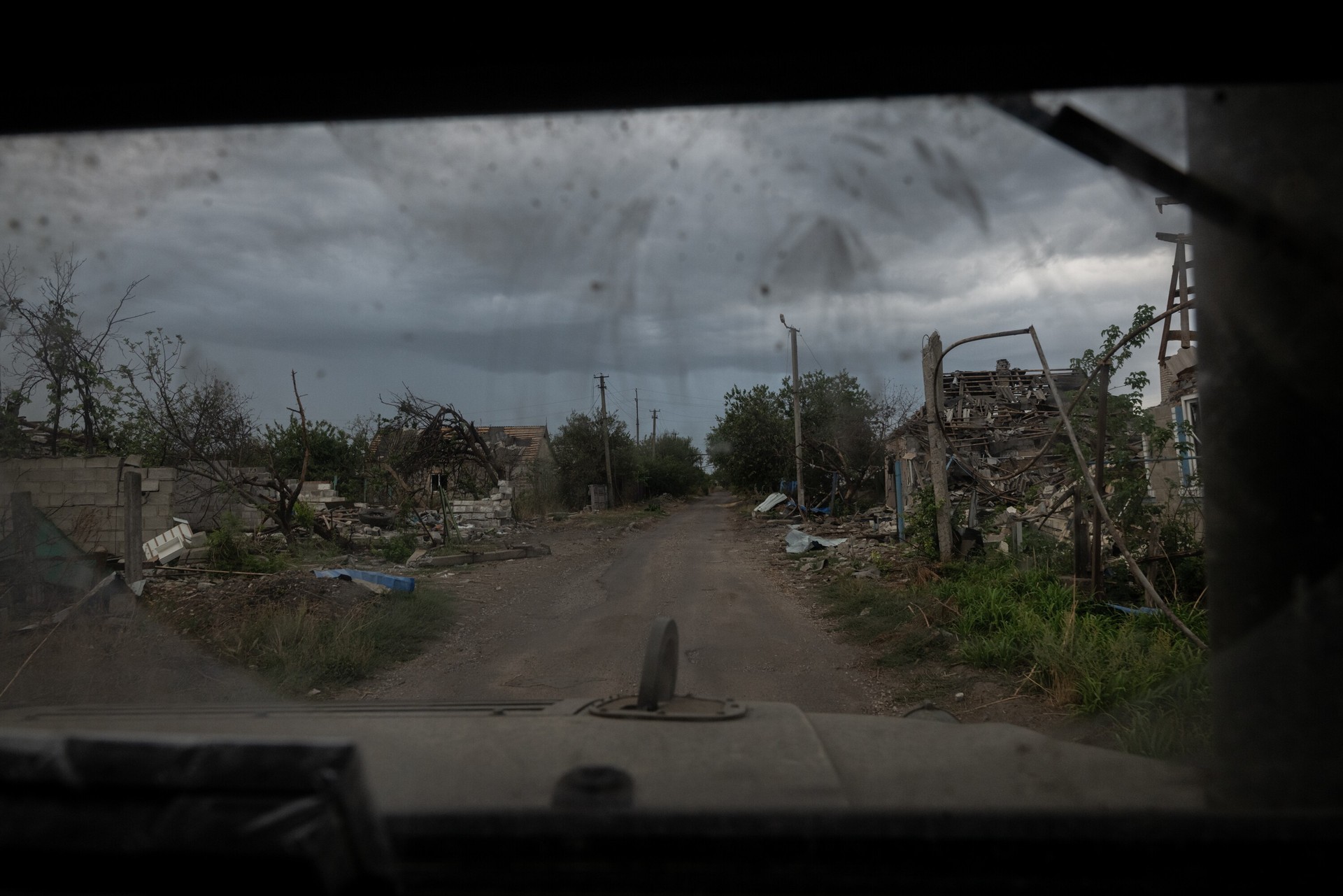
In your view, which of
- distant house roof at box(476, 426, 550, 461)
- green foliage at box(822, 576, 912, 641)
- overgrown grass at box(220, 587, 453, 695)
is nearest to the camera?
overgrown grass at box(220, 587, 453, 695)

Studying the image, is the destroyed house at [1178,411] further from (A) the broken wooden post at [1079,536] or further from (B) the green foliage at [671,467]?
(B) the green foliage at [671,467]

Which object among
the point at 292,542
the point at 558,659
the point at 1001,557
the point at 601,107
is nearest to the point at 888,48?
the point at 601,107

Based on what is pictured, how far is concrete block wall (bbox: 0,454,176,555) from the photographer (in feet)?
34.7

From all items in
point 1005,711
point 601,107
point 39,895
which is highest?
point 601,107

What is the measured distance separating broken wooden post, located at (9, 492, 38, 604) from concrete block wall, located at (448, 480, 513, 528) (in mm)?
8969

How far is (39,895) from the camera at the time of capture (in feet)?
3.48

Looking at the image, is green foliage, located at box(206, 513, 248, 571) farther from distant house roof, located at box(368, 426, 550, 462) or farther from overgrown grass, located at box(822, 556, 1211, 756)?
overgrown grass, located at box(822, 556, 1211, 756)

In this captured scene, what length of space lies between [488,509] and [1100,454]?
15334mm

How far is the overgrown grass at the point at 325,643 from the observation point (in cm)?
678

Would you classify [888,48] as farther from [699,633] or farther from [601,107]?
[699,633]

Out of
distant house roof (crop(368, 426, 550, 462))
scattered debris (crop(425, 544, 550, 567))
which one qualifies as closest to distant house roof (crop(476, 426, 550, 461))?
distant house roof (crop(368, 426, 550, 462))

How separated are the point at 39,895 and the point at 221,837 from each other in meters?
0.30

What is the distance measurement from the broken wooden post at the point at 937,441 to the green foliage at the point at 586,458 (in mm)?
15776

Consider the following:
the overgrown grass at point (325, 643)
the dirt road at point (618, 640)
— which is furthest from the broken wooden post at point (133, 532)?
the dirt road at point (618, 640)
